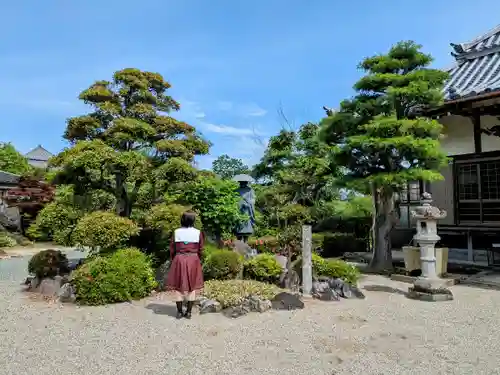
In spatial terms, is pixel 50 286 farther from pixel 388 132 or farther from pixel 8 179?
pixel 8 179

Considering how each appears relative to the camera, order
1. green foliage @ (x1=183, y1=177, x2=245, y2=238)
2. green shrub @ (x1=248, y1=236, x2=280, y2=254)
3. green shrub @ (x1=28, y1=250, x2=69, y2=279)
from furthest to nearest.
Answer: green shrub @ (x1=248, y1=236, x2=280, y2=254) < green foliage @ (x1=183, y1=177, x2=245, y2=238) < green shrub @ (x1=28, y1=250, x2=69, y2=279)

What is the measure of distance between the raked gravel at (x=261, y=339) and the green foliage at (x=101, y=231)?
1.23 meters

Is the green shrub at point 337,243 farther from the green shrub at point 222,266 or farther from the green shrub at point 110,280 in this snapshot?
the green shrub at point 110,280

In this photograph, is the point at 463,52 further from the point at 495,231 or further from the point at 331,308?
the point at 331,308

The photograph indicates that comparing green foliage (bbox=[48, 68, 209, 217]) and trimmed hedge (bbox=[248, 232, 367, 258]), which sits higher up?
green foliage (bbox=[48, 68, 209, 217])

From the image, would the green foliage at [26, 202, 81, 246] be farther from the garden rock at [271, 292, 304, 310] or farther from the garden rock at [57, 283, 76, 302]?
the garden rock at [271, 292, 304, 310]

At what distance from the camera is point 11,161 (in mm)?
31359

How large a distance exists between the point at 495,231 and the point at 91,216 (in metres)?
9.30

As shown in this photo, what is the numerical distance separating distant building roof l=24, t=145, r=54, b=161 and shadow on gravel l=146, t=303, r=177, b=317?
51544 millimetres

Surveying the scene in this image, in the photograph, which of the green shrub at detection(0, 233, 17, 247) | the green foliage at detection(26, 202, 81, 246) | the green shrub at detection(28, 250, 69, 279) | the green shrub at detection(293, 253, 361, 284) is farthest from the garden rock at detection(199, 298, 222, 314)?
the green shrub at detection(0, 233, 17, 247)

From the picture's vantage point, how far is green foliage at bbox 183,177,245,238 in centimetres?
912

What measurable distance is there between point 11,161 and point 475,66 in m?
31.4

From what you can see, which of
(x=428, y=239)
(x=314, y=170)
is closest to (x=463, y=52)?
(x=314, y=170)

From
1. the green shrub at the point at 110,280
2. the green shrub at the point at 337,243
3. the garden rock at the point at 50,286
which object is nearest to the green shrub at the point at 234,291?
the green shrub at the point at 110,280
